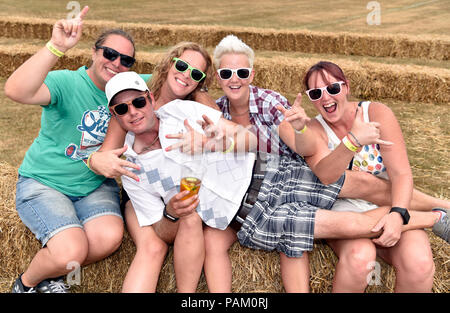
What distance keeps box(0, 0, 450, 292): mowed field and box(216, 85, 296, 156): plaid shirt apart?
3.15 ft

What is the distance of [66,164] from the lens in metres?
3.01

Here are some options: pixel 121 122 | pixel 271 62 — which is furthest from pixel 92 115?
pixel 271 62

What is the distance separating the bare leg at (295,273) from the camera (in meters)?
2.68

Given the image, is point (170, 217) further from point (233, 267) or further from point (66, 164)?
point (66, 164)

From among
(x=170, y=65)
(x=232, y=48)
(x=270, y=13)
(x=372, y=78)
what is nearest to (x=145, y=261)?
(x=170, y=65)

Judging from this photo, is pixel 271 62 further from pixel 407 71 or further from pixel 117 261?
pixel 117 261

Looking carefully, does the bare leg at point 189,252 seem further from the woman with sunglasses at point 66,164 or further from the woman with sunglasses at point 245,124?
the woman with sunglasses at point 66,164

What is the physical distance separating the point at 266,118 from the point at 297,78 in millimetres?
5136

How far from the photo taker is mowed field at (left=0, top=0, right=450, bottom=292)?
292 centimetres

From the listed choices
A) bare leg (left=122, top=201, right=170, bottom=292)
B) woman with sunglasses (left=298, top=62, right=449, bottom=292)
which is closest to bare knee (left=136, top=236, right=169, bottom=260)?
bare leg (left=122, top=201, right=170, bottom=292)

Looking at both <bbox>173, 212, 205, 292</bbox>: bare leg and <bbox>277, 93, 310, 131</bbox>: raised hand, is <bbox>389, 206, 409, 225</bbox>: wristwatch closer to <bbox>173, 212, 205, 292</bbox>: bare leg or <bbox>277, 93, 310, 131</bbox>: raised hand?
<bbox>277, 93, 310, 131</bbox>: raised hand

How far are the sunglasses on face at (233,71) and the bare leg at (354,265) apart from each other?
1.50 meters

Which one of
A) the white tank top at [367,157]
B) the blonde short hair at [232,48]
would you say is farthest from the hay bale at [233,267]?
the blonde short hair at [232,48]

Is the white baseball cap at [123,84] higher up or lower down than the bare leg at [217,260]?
higher up
